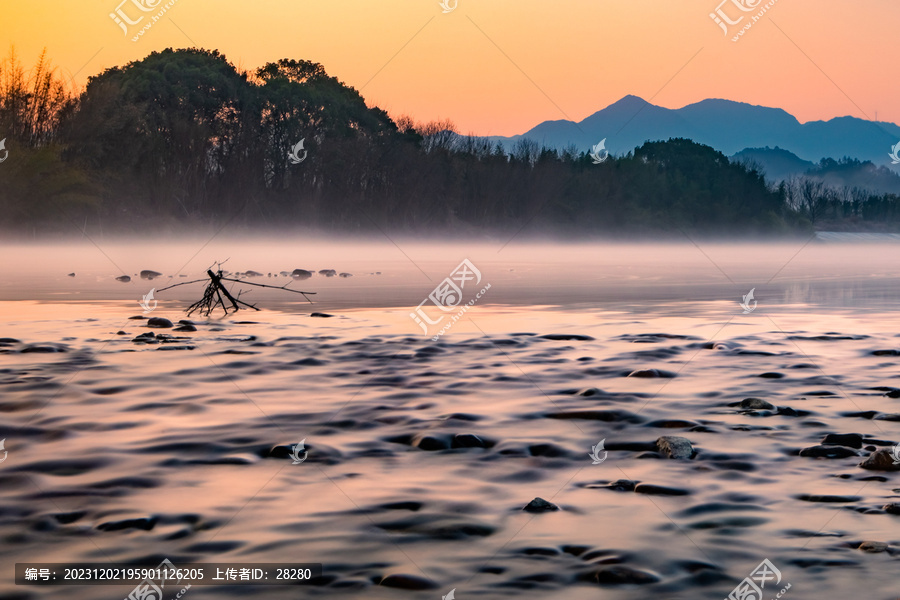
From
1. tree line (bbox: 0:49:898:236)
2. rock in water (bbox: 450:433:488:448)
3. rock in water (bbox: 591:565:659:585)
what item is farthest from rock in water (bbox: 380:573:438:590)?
tree line (bbox: 0:49:898:236)

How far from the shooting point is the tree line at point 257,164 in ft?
176

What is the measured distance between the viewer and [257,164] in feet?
223

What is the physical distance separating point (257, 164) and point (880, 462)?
6517cm

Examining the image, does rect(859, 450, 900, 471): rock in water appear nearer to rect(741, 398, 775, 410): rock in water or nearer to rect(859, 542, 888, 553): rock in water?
rect(859, 542, 888, 553): rock in water

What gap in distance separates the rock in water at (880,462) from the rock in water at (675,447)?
98 centimetres

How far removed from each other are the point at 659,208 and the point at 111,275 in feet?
314

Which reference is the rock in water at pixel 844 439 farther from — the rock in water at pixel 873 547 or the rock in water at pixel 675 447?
the rock in water at pixel 873 547

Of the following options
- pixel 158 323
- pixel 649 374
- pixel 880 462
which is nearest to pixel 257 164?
pixel 158 323

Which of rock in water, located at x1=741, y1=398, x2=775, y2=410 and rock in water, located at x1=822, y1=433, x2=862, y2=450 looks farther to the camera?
rock in water, located at x1=741, y1=398, x2=775, y2=410

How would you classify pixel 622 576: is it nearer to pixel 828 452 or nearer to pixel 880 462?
pixel 880 462

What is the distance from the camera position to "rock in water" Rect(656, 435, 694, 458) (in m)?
5.92

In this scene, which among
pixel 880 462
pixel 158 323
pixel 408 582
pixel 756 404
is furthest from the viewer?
pixel 158 323

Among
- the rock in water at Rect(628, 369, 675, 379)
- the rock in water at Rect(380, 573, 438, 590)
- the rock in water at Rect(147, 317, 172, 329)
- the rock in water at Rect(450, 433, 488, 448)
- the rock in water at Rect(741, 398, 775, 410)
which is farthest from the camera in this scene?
the rock in water at Rect(147, 317, 172, 329)

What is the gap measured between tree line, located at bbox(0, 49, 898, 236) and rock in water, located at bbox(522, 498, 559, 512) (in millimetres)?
49348
